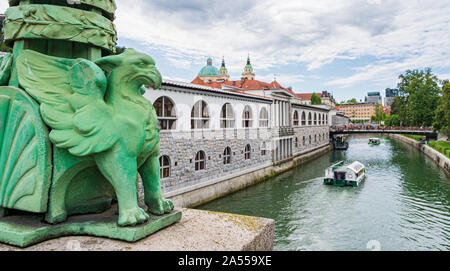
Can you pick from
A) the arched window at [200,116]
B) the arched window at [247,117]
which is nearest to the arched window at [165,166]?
the arched window at [200,116]

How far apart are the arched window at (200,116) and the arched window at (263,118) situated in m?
7.83

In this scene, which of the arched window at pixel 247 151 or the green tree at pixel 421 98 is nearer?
the arched window at pixel 247 151

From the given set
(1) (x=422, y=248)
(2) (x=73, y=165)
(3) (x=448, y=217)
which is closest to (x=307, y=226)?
(1) (x=422, y=248)

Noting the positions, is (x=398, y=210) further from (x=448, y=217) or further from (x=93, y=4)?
(x=93, y=4)

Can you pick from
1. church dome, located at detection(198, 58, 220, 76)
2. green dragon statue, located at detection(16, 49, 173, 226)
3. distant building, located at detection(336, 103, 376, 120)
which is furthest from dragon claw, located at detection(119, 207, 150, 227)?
distant building, located at detection(336, 103, 376, 120)

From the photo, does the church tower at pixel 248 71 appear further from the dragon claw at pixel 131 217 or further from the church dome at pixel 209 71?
the dragon claw at pixel 131 217

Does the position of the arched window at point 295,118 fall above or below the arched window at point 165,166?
above

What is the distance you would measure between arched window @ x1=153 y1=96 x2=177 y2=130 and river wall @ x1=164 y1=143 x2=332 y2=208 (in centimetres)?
313

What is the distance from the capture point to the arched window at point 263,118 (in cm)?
2398

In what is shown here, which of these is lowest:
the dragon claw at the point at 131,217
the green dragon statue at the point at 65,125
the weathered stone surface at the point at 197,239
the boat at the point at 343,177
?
the boat at the point at 343,177

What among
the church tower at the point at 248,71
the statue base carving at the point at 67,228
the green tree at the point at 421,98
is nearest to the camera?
the statue base carving at the point at 67,228

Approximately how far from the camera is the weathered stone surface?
3029mm

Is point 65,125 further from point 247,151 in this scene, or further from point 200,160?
point 247,151
